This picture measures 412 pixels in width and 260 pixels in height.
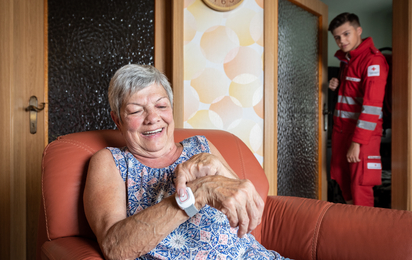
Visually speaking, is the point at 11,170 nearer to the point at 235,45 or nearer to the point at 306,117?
the point at 235,45

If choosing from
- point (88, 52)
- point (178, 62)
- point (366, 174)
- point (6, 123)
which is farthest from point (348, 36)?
point (6, 123)

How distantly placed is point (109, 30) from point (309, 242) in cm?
162

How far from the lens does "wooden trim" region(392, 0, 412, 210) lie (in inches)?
90.2

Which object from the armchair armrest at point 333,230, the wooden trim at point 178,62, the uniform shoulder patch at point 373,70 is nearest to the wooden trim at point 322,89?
the uniform shoulder patch at point 373,70

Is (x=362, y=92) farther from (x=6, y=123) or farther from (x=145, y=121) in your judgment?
(x=6, y=123)

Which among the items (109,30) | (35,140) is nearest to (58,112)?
(35,140)

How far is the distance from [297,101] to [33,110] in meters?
2.01

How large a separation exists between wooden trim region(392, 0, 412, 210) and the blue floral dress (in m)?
1.66

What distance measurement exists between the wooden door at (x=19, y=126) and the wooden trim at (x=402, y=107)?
2.46 metres

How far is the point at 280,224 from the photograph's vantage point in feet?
4.48

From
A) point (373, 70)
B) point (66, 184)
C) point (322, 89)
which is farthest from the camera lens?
point (322, 89)

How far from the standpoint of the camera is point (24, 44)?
70.5 inches

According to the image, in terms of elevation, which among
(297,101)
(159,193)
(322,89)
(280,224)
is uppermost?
(322,89)

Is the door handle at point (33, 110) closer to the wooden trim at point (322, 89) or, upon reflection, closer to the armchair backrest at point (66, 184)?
the armchair backrest at point (66, 184)
